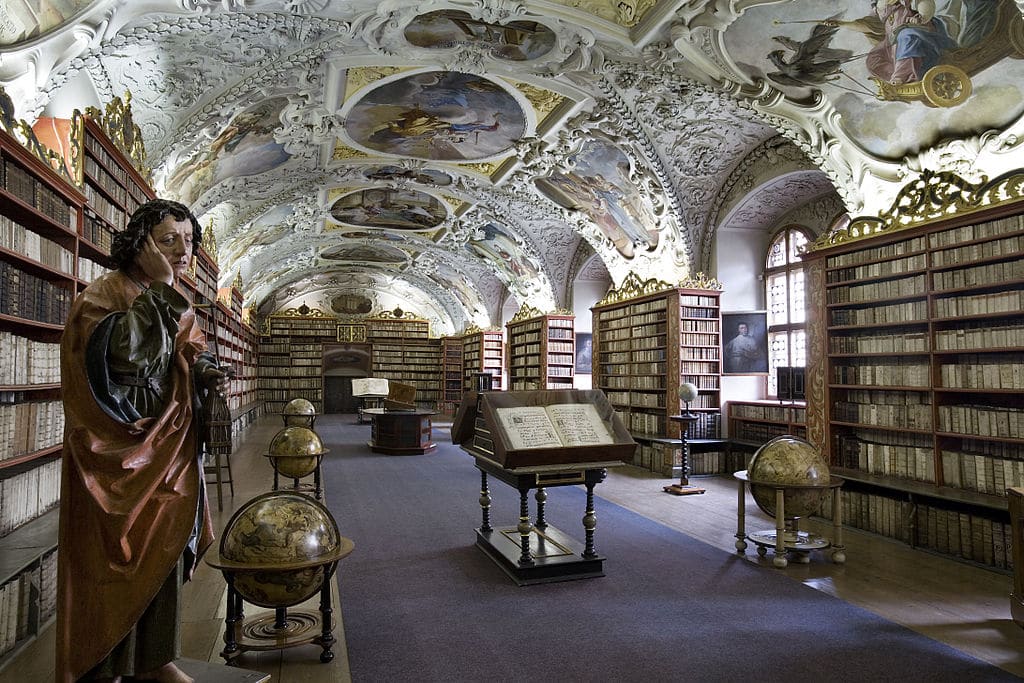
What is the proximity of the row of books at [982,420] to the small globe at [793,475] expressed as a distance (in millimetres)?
1838

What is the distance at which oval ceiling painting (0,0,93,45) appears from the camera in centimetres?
489

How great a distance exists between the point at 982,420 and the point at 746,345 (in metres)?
5.74

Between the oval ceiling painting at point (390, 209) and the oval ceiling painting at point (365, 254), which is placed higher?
the oval ceiling painting at point (390, 209)

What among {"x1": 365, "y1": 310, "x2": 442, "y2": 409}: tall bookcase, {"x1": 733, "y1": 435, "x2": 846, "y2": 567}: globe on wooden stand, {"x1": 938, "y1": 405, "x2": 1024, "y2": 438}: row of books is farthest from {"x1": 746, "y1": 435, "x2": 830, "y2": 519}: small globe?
{"x1": 365, "y1": 310, "x2": 442, "y2": 409}: tall bookcase

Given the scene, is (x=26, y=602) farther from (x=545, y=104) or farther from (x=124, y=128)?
(x=545, y=104)

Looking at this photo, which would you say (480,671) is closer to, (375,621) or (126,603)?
(375,621)

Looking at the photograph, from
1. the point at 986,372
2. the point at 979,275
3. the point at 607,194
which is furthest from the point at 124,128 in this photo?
the point at 986,372

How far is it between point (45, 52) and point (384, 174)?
9.96 meters

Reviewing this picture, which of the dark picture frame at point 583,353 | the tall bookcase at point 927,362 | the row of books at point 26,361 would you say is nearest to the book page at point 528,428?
the row of books at point 26,361

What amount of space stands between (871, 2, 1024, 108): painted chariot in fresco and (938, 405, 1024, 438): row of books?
3396 mm

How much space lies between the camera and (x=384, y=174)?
49.7 ft

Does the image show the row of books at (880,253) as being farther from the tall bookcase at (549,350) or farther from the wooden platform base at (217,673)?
the tall bookcase at (549,350)

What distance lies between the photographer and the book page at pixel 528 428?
18.9 ft

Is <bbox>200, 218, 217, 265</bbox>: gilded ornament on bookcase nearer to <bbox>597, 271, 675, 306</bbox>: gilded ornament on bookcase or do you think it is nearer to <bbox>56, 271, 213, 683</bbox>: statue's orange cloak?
<bbox>597, 271, 675, 306</bbox>: gilded ornament on bookcase
